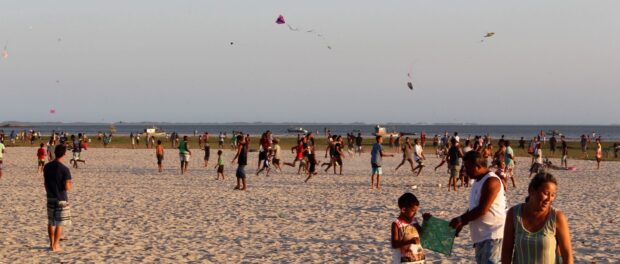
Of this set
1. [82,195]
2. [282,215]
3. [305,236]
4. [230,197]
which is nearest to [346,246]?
[305,236]

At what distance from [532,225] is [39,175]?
2498cm

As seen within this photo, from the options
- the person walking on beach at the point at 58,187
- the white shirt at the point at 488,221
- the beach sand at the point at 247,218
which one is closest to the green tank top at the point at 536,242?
the white shirt at the point at 488,221

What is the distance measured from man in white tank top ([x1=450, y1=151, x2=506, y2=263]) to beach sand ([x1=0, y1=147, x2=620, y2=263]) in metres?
3.86

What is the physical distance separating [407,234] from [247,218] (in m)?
8.47

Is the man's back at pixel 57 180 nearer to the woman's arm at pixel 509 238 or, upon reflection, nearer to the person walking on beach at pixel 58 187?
the person walking on beach at pixel 58 187

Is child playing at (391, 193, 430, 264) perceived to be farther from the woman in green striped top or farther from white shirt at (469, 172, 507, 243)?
the woman in green striped top

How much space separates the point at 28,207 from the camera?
15.8m

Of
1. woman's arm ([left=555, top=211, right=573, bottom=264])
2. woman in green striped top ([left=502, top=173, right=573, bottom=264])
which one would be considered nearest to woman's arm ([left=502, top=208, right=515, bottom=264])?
woman in green striped top ([left=502, top=173, right=573, bottom=264])

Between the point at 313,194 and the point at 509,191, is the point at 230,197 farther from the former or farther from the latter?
the point at 509,191

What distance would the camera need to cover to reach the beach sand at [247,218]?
10281mm

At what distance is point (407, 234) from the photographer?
5961 mm

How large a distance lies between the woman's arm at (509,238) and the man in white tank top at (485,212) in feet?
4.00

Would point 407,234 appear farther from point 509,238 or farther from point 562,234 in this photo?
point 562,234

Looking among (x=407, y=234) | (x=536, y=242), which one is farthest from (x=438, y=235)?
(x=536, y=242)
